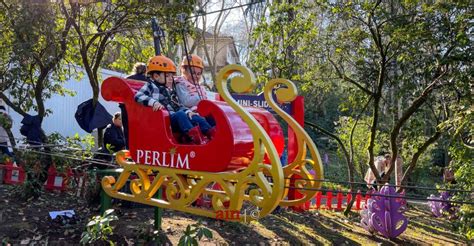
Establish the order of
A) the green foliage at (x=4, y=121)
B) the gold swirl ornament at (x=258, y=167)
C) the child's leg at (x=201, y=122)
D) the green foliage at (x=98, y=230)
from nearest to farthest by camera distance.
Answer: the gold swirl ornament at (x=258, y=167) → the child's leg at (x=201, y=122) → the green foliage at (x=98, y=230) → the green foliage at (x=4, y=121)

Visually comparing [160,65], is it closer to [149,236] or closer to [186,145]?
[186,145]

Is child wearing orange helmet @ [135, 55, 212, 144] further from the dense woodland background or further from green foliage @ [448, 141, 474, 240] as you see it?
green foliage @ [448, 141, 474, 240]

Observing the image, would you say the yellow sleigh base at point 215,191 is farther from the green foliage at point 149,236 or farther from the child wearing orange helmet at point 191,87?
the green foliage at point 149,236

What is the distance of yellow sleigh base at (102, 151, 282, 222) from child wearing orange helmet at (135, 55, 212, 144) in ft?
1.17

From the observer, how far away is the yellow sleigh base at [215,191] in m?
3.16

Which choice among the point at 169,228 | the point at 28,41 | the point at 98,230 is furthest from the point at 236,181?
the point at 28,41

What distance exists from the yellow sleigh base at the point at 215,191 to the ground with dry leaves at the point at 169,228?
1400mm

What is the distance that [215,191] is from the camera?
3.61 m

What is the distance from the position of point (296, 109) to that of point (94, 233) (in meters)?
3.38

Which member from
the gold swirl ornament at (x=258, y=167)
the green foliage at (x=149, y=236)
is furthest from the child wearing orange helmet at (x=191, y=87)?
the green foliage at (x=149, y=236)

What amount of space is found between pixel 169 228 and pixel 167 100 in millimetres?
2387

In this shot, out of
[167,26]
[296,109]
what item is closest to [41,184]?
[167,26]

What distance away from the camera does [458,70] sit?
6566 mm

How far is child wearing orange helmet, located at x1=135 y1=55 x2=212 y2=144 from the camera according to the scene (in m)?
3.73
